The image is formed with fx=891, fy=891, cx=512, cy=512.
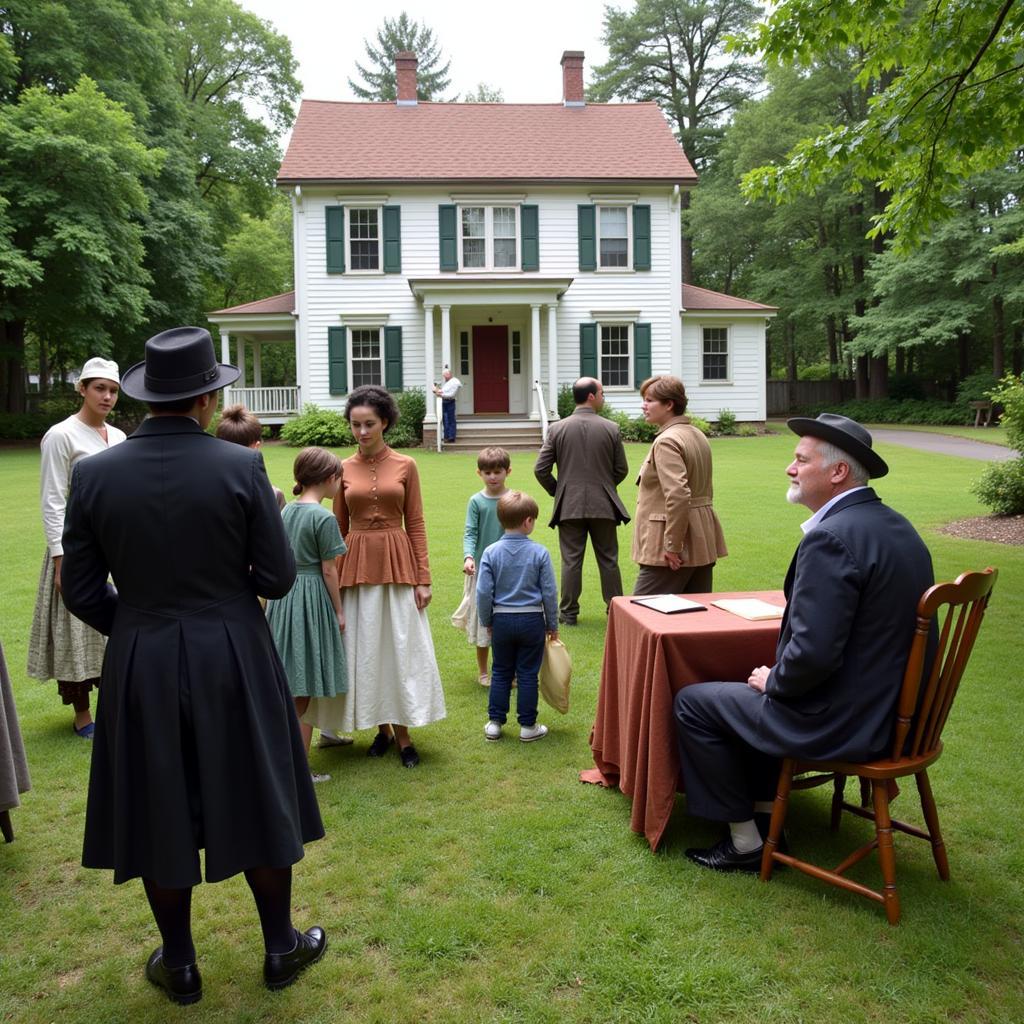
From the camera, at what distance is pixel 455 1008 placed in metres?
2.85

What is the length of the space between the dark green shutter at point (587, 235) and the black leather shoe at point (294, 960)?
77.3 ft

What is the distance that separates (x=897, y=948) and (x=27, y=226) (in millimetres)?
26661

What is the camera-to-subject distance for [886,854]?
3225 millimetres

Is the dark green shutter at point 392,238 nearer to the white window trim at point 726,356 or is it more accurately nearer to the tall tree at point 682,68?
the white window trim at point 726,356

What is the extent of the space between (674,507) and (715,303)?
75.7 feet

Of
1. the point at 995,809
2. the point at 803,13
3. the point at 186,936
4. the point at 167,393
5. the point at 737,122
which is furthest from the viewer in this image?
the point at 737,122

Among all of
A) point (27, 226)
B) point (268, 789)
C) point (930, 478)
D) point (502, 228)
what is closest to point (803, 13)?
point (268, 789)

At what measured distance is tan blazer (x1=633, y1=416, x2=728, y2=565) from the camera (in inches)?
215

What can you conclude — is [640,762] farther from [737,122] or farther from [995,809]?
[737,122]

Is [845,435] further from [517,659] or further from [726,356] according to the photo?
[726,356]

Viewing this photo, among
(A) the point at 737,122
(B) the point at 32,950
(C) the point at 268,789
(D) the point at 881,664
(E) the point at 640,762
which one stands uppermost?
(A) the point at 737,122

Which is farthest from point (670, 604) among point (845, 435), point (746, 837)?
point (845, 435)

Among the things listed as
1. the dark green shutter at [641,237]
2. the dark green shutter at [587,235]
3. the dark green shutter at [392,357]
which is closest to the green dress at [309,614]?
the dark green shutter at [392,357]

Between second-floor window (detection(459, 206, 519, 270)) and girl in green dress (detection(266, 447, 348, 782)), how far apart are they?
70.8 feet
